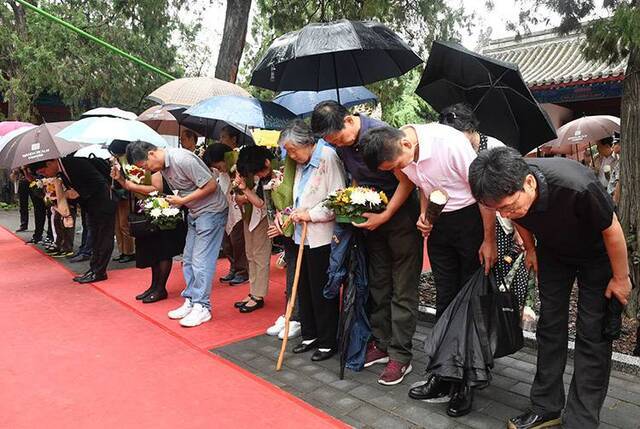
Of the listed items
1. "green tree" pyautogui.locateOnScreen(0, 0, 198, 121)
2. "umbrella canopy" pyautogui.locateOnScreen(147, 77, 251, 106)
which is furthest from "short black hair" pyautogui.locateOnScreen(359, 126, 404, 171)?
"green tree" pyautogui.locateOnScreen(0, 0, 198, 121)

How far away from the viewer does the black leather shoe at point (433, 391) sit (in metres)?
2.89

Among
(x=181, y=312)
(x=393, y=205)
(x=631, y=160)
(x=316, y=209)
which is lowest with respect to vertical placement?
(x=181, y=312)

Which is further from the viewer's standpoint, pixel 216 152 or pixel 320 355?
pixel 216 152

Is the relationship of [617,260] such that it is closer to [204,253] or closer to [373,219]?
[373,219]

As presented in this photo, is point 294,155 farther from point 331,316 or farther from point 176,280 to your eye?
point 176,280

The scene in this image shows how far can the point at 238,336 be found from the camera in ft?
13.1

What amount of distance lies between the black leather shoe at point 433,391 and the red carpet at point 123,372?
0.52m

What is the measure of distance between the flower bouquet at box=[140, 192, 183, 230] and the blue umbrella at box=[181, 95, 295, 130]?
90cm

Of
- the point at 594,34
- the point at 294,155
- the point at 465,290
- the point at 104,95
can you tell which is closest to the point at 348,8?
the point at 594,34

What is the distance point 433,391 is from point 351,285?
0.79m

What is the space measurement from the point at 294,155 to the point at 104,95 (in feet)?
34.8

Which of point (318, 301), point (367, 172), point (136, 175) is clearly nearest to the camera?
point (367, 172)

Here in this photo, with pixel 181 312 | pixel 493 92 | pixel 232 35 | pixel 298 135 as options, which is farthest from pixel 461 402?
pixel 232 35

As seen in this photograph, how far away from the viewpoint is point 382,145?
2654 mm
